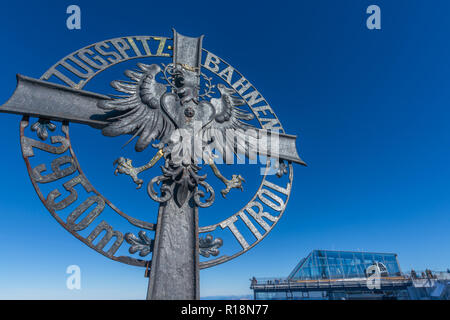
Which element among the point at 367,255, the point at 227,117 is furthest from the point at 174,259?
the point at 367,255

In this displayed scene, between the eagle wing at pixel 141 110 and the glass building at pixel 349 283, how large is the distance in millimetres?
24709

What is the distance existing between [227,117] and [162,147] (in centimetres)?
182

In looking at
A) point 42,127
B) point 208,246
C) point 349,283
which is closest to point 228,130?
point 208,246

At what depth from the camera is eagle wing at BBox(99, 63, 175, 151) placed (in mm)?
4961

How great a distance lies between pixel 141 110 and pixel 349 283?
28.4 meters

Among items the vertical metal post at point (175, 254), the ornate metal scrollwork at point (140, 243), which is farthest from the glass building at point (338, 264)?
the ornate metal scrollwork at point (140, 243)

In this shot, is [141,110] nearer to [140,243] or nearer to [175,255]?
[140,243]

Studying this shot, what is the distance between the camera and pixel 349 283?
84.7ft

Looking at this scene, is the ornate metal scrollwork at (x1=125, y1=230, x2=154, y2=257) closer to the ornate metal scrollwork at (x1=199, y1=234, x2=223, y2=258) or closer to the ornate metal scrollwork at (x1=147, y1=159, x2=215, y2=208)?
the ornate metal scrollwork at (x1=147, y1=159, x2=215, y2=208)

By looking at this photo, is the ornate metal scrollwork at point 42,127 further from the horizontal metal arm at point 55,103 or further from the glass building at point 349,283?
the glass building at point 349,283

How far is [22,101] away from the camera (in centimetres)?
452

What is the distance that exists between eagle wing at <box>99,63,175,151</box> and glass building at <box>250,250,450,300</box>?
2471 cm
